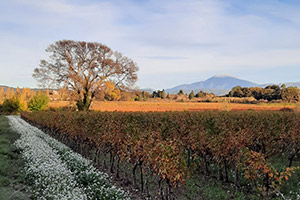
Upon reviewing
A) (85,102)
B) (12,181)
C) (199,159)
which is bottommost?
(12,181)

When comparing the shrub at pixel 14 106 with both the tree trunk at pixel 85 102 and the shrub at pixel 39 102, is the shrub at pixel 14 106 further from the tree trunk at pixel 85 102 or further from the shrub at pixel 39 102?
the tree trunk at pixel 85 102

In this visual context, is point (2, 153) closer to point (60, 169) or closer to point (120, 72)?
point (60, 169)

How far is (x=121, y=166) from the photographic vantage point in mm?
10711

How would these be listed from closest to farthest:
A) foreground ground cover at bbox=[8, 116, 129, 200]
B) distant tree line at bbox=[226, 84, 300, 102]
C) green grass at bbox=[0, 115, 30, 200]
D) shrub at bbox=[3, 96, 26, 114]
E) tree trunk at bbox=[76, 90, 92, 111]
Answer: foreground ground cover at bbox=[8, 116, 129, 200], green grass at bbox=[0, 115, 30, 200], tree trunk at bbox=[76, 90, 92, 111], distant tree line at bbox=[226, 84, 300, 102], shrub at bbox=[3, 96, 26, 114]

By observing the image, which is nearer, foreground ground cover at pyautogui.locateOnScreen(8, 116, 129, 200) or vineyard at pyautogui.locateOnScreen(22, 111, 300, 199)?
vineyard at pyautogui.locateOnScreen(22, 111, 300, 199)

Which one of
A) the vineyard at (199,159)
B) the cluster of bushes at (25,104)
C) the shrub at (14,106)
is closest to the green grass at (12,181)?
the vineyard at (199,159)

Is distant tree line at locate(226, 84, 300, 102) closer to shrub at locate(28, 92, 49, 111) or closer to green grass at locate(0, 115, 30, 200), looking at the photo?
shrub at locate(28, 92, 49, 111)

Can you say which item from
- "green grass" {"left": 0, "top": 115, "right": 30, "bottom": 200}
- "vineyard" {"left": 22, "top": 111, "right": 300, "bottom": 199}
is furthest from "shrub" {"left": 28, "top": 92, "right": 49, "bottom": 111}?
"green grass" {"left": 0, "top": 115, "right": 30, "bottom": 200}

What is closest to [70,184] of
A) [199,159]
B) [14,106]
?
[199,159]

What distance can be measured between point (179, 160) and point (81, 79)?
32295 millimetres

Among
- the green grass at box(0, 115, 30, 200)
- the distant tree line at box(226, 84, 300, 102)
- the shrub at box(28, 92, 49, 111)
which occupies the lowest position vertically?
the green grass at box(0, 115, 30, 200)

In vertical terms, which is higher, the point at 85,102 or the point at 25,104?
the point at 85,102

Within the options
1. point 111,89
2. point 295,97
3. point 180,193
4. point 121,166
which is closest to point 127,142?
point 180,193

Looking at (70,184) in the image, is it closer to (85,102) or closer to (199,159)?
(199,159)
